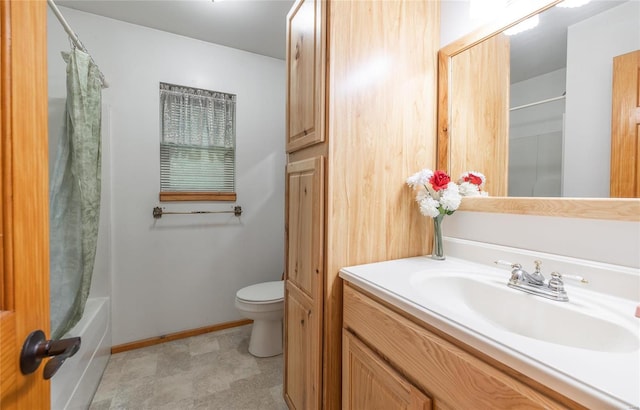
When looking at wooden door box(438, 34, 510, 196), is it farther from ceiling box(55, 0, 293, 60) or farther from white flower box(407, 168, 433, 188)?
ceiling box(55, 0, 293, 60)

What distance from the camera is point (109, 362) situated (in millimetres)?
1903

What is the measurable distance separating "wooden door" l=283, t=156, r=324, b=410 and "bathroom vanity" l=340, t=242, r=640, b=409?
14 cm

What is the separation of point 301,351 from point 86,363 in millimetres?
1205

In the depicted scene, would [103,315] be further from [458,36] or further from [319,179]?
[458,36]

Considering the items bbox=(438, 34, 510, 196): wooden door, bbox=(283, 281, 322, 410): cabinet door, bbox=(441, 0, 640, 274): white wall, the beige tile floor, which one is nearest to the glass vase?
bbox=(441, 0, 640, 274): white wall

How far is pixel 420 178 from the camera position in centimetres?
116

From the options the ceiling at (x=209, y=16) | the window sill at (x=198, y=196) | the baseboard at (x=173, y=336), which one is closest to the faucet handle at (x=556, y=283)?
the ceiling at (x=209, y=16)

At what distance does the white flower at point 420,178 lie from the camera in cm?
115

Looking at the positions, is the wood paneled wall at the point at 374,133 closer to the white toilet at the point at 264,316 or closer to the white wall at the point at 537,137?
the white wall at the point at 537,137

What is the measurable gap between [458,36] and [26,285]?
165 cm

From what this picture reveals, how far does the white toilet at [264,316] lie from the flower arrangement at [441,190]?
4.22ft

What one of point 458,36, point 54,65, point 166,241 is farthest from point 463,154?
point 54,65

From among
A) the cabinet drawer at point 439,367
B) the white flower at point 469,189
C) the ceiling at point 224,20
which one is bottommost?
the cabinet drawer at point 439,367

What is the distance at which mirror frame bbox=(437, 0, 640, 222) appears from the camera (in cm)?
81
